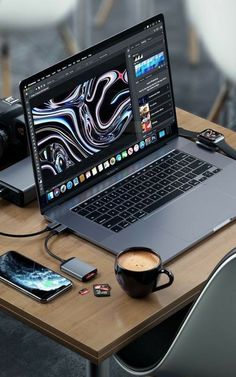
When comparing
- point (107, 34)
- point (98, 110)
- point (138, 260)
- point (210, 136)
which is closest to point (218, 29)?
point (210, 136)

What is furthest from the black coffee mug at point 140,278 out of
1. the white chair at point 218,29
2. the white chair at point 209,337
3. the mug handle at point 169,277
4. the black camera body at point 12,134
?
the white chair at point 218,29

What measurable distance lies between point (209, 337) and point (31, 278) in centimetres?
40

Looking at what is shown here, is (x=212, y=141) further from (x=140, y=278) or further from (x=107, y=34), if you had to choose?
(x=107, y=34)

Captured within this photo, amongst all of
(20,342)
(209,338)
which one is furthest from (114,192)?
(20,342)

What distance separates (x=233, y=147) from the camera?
113 inches

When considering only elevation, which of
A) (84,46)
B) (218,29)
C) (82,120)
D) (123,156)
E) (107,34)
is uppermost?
(82,120)

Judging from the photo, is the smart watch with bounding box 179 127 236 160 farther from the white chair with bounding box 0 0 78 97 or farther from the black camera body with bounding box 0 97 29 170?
the white chair with bounding box 0 0 78 97

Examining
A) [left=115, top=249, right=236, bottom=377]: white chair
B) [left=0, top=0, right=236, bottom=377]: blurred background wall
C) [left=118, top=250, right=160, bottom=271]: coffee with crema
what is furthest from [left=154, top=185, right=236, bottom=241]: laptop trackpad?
[left=0, top=0, right=236, bottom=377]: blurred background wall

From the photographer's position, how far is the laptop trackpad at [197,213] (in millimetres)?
2541

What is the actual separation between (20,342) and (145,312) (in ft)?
3.36

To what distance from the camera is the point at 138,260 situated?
7.79 feet

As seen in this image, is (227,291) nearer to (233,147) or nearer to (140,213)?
(140,213)

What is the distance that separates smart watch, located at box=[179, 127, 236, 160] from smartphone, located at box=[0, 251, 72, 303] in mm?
630

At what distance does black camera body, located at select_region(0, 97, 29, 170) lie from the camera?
109 inches
